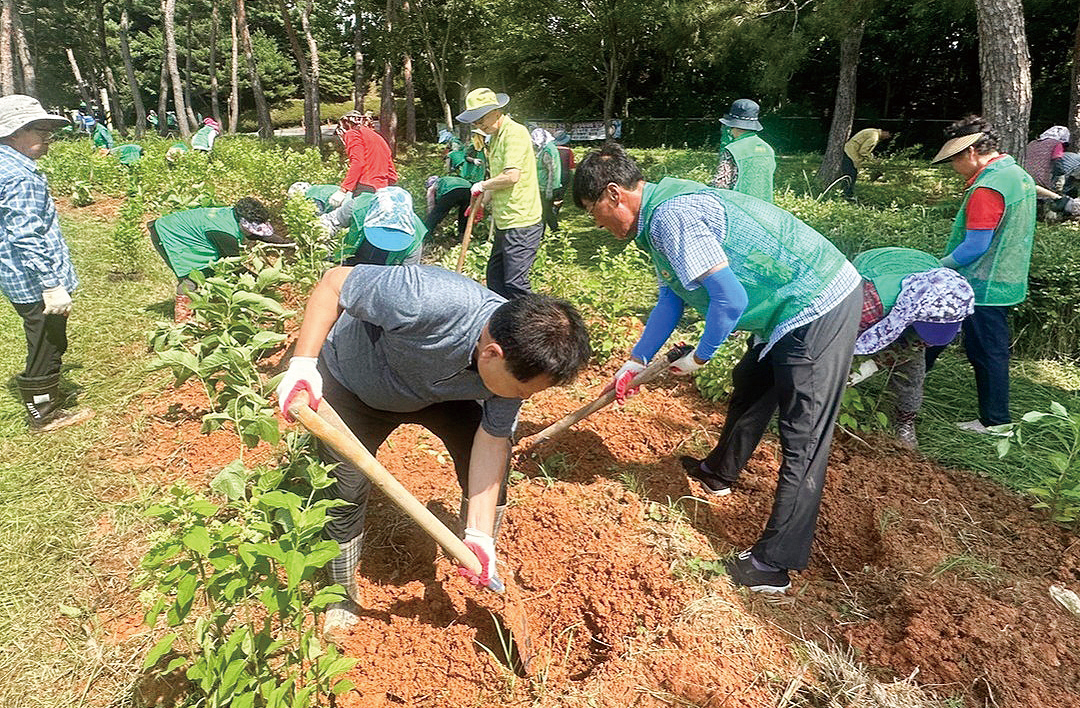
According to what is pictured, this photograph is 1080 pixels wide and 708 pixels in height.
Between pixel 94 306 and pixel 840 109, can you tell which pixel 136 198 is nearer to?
pixel 94 306

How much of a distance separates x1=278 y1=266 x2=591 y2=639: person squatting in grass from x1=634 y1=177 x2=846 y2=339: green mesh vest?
81 cm

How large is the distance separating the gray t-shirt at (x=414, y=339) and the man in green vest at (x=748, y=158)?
127 inches

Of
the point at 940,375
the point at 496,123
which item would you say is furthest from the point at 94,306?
the point at 940,375

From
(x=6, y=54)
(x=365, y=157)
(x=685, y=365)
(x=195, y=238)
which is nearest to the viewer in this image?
(x=685, y=365)

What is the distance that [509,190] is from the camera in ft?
14.5

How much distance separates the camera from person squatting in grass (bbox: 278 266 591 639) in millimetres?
1643

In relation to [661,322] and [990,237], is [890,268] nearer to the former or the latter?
[990,237]

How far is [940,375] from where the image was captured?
4.14 m

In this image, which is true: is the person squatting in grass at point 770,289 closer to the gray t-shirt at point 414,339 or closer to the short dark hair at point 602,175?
the short dark hair at point 602,175

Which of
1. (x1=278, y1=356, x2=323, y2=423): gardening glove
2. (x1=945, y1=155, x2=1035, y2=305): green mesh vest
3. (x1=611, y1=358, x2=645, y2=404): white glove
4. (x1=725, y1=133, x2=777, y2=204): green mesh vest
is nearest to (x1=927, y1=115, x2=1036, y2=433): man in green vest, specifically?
(x1=945, y1=155, x2=1035, y2=305): green mesh vest

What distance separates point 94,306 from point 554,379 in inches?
215

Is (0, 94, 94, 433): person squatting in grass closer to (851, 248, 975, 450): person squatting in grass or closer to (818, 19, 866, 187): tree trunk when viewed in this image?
(851, 248, 975, 450): person squatting in grass

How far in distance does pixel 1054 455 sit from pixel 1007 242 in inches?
44.3

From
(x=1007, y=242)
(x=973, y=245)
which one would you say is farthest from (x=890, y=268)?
(x=1007, y=242)
